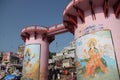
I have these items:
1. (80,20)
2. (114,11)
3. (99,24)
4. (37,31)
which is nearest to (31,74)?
(37,31)

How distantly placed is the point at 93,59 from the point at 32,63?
1145cm

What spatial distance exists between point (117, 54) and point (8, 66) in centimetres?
4660

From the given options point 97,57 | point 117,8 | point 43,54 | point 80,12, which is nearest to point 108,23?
point 117,8

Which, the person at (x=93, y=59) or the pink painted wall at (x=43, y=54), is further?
the pink painted wall at (x=43, y=54)

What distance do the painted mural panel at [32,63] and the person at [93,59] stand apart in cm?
1034

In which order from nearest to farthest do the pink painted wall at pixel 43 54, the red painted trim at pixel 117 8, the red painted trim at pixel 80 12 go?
the red painted trim at pixel 117 8, the red painted trim at pixel 80 12, the pink painted wall at pixel 43 54

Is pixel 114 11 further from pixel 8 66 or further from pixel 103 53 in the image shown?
pixel 8 66

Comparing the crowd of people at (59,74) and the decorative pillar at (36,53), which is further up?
the decorative pillar at (36,53)

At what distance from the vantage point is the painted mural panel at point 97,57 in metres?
14.5

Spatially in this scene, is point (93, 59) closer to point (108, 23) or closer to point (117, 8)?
point (108, 23)

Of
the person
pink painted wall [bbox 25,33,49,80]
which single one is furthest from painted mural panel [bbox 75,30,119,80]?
pink painted wall [bbox 25,33,49,80]

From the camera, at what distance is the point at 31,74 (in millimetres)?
23609

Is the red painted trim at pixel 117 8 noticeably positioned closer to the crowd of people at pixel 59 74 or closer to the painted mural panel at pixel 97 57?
the painted mural panel at pixel 97 57

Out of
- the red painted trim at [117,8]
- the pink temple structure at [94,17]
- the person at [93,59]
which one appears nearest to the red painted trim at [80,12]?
the pink temple structure at [94,17]
